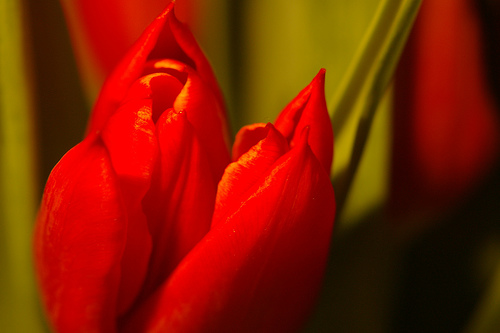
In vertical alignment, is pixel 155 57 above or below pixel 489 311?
above

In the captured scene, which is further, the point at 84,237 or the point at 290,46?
the point at 290,46

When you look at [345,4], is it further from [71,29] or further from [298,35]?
[71,29]

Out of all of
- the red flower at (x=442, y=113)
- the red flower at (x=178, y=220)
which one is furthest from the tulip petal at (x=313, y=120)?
the red flower at (x=442, y=113)

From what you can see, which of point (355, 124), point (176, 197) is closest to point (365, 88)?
point (355, 124)

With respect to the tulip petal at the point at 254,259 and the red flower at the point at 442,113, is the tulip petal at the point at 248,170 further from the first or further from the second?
the red flower at the point at 442,113

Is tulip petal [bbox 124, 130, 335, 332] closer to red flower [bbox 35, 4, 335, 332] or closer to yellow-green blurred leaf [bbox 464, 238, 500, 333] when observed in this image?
red flower [bbox 35, 4, 335, 332]

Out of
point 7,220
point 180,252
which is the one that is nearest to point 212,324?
point 180,252

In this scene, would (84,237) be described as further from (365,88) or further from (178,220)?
(365,88)
